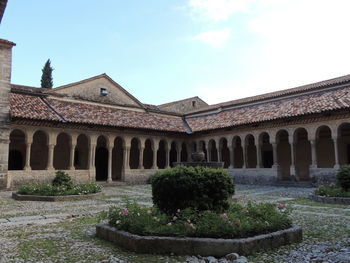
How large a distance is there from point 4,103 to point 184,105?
2163 centimetres

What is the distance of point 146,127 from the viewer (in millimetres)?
23469

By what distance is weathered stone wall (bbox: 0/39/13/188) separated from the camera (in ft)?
56.5

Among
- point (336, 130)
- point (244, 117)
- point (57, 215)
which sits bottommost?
point (57, 215)

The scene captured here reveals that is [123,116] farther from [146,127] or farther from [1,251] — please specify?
[1,251]

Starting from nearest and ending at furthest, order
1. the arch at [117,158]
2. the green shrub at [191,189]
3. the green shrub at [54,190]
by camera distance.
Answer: the green shrub at [191,189] < the green shrub at [54,190] < the arch at [117,158]

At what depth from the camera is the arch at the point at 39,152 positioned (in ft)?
72.3

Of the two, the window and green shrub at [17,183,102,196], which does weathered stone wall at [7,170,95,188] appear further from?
the window

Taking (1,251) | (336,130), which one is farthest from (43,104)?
(336,130)

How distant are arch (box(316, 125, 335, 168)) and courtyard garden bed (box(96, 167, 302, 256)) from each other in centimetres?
1754

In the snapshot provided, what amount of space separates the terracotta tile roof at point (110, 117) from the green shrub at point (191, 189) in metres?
15.0

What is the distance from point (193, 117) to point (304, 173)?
1156cm

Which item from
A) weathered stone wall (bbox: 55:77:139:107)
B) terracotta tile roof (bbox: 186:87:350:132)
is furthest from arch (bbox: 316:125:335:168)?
weathered stone wall (bbox: 55:77:139:107)

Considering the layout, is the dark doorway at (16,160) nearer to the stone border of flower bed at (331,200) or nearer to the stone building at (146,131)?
the stone building at (146,131)

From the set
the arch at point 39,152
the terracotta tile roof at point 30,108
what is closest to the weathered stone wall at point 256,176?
the terracotta tile roof at point 30,108
